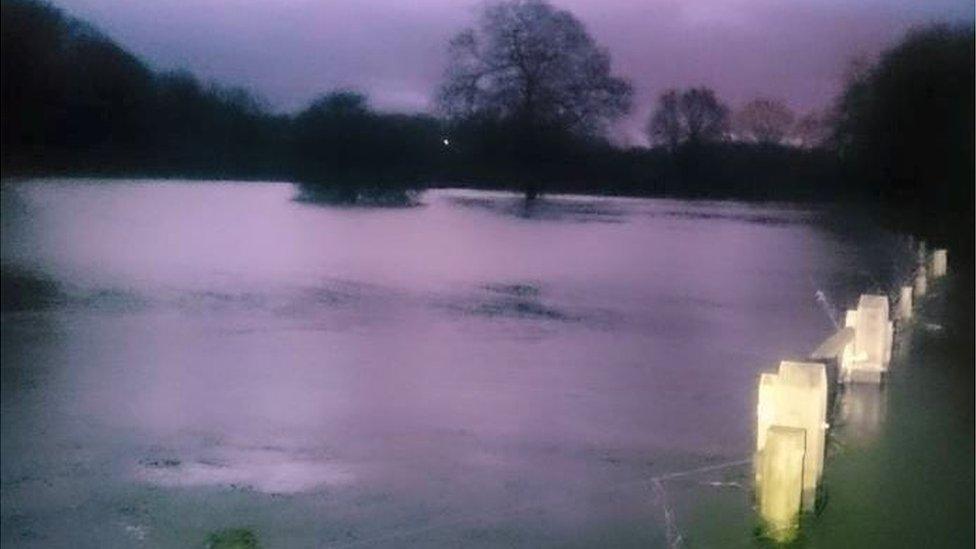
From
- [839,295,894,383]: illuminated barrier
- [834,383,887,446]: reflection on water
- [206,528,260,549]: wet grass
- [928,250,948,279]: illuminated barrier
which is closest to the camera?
[206,528,260,549]: wet grass

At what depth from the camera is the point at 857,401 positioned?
279 cm

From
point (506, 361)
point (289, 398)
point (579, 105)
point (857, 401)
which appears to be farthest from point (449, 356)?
point (857, 401)

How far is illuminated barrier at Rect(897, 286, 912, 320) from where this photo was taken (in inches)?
119

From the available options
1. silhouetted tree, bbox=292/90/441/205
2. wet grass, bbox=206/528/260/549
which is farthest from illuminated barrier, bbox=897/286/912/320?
wet grass, bbox=206/528/260/549

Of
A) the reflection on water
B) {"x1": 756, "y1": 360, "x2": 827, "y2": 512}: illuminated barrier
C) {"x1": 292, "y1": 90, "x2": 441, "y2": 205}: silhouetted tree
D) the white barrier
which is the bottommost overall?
the reflection on water

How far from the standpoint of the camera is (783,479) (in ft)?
6.79

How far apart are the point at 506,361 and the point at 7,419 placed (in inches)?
41.7

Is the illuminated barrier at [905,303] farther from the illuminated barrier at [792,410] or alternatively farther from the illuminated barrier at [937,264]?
the illuminated barrier at [792,410]

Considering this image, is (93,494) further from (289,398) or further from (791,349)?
(791,349)

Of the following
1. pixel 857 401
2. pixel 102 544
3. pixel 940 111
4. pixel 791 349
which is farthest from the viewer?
pixel 857 401

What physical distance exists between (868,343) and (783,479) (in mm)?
875

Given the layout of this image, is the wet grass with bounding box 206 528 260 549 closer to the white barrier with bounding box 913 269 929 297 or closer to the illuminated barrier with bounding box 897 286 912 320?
the white barrier with bounding box 913 269 929 297

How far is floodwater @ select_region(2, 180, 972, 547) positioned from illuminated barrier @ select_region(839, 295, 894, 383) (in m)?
0.08

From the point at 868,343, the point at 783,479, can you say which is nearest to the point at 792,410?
the point at 783,479
